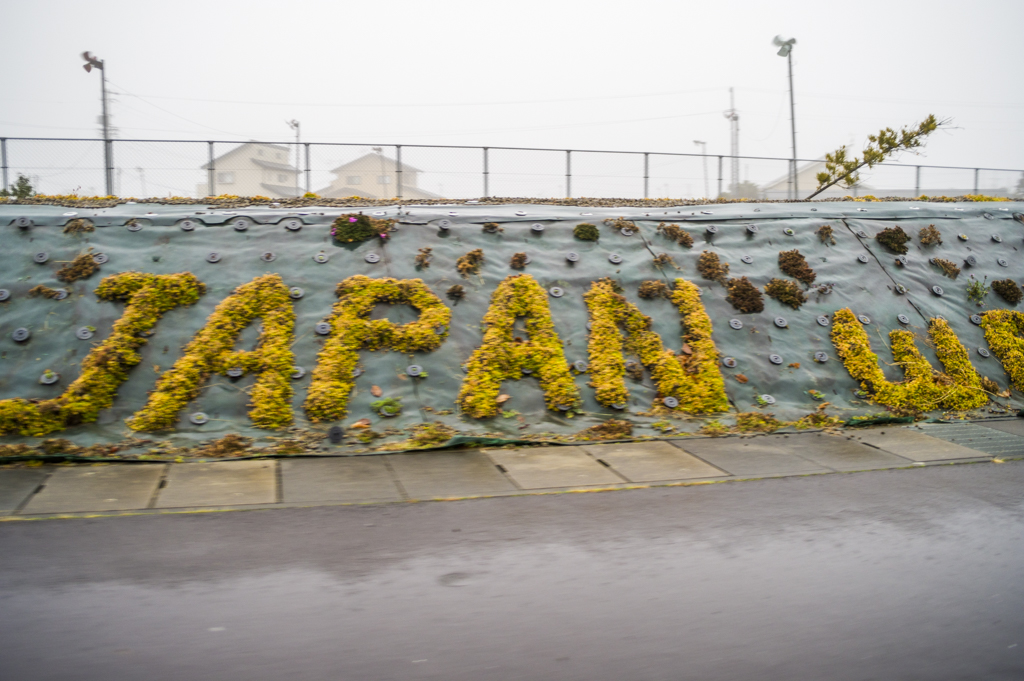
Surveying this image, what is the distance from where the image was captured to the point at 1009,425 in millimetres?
8617

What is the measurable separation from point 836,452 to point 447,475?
4125mm

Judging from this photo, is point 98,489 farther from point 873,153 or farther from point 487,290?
point 873,153

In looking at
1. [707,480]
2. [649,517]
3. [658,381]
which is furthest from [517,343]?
[649,517]

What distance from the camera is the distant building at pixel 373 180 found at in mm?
18031

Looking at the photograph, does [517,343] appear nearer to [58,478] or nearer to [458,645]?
[58,478]

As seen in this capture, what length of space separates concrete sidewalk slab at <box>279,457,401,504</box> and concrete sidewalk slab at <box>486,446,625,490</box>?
1.16 meters

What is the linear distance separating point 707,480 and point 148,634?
4.62 meters

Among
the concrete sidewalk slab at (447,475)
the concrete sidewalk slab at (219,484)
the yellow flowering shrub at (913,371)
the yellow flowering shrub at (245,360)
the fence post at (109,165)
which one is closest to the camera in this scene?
the concrete sidewalk slab at (219,484)

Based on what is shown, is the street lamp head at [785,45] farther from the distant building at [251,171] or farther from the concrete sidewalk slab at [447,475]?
the concrete sidewalk slab at [447,475]

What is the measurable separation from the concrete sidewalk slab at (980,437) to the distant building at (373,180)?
1243 cm

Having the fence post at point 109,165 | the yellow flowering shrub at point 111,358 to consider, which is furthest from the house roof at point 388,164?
the yellow flowering shrub at point 111,358

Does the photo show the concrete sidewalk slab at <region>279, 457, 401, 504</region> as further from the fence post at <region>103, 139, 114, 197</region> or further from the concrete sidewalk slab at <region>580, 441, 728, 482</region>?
the fence post at <region>103, 139, 114, 197</region>

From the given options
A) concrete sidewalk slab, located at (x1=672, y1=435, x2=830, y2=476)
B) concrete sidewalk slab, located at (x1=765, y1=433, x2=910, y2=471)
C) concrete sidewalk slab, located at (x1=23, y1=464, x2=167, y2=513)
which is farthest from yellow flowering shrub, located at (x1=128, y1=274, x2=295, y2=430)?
concrete sidewalk slab, located at (x1=765, y1=433, x2=910, y2=471)

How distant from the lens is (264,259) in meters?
8.92
